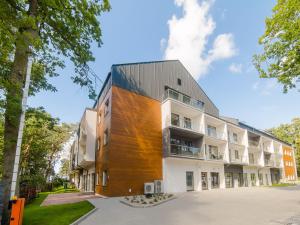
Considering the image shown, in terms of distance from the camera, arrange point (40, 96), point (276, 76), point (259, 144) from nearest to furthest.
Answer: point (40, 96), point (276, 76), point (259, 144)

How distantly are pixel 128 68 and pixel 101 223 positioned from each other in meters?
14.8

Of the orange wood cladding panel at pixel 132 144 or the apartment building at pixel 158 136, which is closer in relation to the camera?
the orange wood cladding panel at pixel 132 144

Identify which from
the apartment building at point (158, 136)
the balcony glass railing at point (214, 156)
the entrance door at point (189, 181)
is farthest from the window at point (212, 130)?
the entrance door at point (189, 181)

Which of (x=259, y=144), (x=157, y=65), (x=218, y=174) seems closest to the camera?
(x=157, y=65)

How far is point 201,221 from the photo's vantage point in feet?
26.2

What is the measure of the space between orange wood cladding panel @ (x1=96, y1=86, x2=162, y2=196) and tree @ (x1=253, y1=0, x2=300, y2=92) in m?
10.7

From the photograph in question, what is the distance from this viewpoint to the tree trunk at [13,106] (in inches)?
252

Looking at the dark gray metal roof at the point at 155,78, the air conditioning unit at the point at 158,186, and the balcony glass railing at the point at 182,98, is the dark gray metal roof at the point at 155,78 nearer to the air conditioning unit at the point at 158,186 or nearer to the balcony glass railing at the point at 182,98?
the balcony glass railing at the point at 182,98

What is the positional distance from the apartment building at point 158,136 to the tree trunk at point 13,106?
956 cm

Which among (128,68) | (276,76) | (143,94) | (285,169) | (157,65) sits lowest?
(285,169)

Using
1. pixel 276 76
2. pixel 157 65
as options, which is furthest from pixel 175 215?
pixel 157 65

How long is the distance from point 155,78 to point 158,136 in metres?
6.65

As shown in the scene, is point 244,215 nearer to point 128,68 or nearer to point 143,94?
point 143,94

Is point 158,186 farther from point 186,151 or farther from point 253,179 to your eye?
point 253,179
